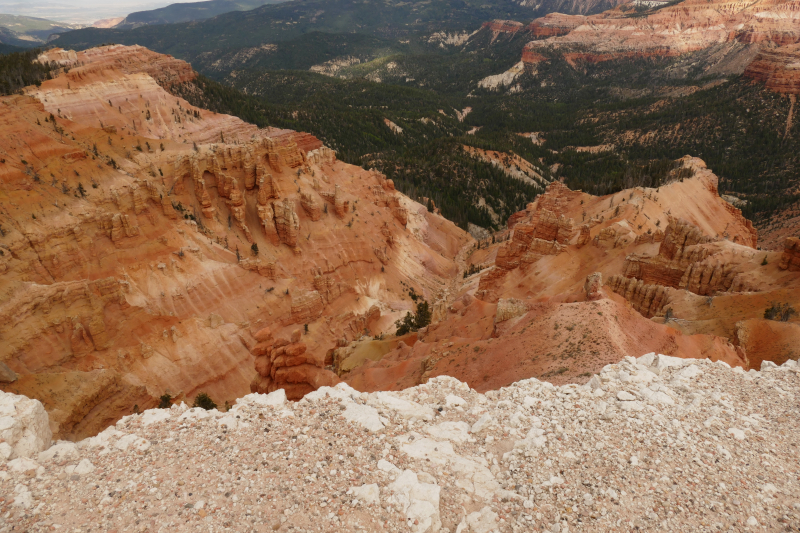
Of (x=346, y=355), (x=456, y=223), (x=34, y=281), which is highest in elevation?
(x=34, y=281)

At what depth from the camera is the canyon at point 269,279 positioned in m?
19.8

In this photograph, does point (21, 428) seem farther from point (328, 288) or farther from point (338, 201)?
point (338, 201)

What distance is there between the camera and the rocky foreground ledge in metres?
8.08

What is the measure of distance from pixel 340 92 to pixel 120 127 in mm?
155354

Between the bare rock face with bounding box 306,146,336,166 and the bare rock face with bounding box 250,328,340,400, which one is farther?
the bare rock face with bounding box 306,146,336,166

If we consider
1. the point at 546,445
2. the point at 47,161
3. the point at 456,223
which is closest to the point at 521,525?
the point at 546,445

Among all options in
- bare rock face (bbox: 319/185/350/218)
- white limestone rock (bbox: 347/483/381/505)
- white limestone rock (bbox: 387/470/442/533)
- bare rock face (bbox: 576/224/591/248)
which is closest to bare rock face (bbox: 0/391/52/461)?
white limestone rock (bbox: 347/483/381/505)

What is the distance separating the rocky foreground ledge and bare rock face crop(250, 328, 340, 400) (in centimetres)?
1085

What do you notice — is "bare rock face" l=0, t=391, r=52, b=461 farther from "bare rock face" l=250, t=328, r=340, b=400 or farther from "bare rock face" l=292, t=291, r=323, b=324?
"bare rock face" l=292, t=291, r=323, b=324

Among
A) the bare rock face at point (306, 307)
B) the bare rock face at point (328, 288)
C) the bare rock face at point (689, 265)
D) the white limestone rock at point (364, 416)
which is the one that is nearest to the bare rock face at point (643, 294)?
the bare rock face at point (689, 265)

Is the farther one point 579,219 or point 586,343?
point 579,219

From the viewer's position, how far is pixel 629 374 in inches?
480

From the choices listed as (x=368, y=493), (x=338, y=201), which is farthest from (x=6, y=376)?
(x=338, y=201)

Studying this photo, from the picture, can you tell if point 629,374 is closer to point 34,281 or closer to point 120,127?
point 34,281
